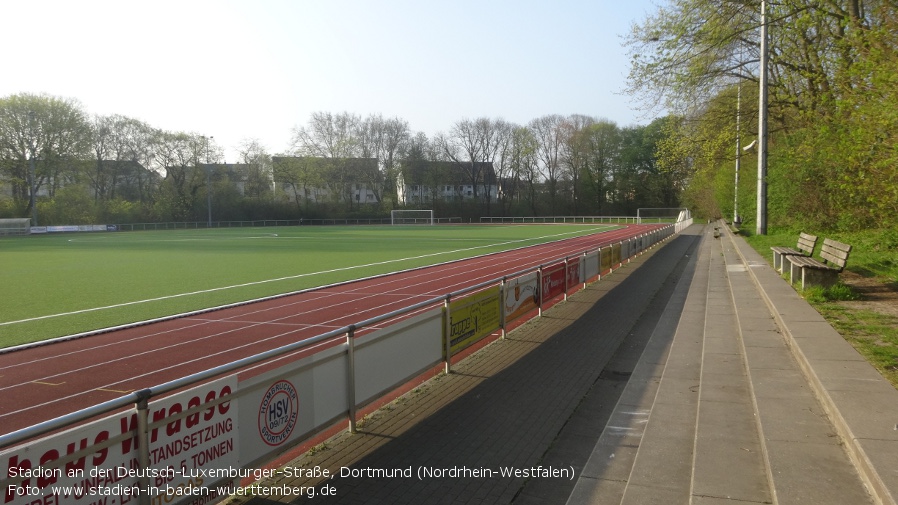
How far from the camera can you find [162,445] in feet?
12.4

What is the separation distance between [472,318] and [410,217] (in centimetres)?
7529

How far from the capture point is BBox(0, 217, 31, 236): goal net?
59.4 meters

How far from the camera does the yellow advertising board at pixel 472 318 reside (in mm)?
8086

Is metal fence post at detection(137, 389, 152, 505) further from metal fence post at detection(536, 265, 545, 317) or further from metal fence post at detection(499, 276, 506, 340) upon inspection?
metal fence post at detection(536, 265, 545, 317)

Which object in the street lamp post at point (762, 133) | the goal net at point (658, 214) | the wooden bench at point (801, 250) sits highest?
the street lamp post at point (762, 133)

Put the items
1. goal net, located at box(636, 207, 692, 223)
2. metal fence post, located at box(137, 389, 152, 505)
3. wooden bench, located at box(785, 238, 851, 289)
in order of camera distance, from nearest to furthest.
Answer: metal fence post, located at box(137, 389, 152, 505)
wooden bench, located at box(785, 238, 851, 289)
goal net, located at box(636, 207, 692, 223)

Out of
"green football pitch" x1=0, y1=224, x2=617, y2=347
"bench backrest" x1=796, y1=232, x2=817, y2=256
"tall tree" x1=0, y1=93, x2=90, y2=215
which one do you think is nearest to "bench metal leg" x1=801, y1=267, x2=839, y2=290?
"bench backrest" x1=796, y1=232, x2=817, y2=256

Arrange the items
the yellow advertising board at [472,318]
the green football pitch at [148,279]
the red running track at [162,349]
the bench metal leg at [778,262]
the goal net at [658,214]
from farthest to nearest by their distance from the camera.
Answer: the goal net at [658,214] < the bench metal leg at [778,262] < the green football pitch at [148,279] < the yellow advertising board at [472,318] < the red running track at [162,349]

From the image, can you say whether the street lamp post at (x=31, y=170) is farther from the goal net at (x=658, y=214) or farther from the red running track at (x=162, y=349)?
the goal net at (x=658, y=214)

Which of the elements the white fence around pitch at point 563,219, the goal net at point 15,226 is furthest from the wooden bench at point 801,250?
the goal net at point 15,226

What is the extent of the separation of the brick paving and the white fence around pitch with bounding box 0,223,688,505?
13.8 inches

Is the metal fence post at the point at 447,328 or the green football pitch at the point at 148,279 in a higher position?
the metal fence post at the point at 447,328

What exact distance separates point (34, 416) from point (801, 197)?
81.8ft

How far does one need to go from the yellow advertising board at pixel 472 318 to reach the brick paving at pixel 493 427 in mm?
358
